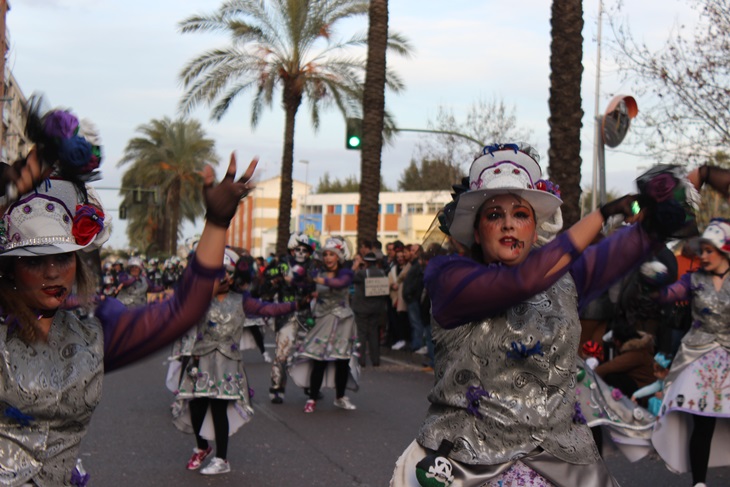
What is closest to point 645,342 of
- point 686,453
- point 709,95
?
point 686,453

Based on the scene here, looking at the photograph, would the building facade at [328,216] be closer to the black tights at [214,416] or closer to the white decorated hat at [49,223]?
the black tights at [214,416]

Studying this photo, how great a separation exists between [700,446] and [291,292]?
6333mm

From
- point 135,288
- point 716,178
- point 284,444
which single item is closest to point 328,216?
point 135,288

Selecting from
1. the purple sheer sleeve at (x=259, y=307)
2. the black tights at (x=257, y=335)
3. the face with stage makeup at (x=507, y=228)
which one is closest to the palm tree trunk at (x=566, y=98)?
the purple sheer sleeve at (x=259, y=307)

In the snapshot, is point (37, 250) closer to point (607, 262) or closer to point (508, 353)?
point (508, 353)

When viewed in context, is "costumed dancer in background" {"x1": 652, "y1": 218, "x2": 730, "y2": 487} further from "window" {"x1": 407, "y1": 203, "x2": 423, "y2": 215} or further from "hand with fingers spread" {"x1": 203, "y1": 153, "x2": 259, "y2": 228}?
"window" {"x1": 407, "y1": 203, "x2": 423, "y2": 215}

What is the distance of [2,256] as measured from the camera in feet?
9.75

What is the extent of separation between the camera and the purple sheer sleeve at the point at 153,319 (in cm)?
274

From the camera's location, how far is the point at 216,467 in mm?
7891

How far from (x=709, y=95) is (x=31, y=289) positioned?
1379 cm

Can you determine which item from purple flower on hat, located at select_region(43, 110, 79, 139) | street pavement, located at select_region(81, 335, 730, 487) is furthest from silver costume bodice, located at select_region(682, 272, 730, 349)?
purple flower on hat, located at select_region(43, 110, 79, 139)

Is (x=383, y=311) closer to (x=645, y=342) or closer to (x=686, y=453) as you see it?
(x=645, y=342)

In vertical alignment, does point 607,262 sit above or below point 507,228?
below

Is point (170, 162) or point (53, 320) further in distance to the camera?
point (170, 162)
